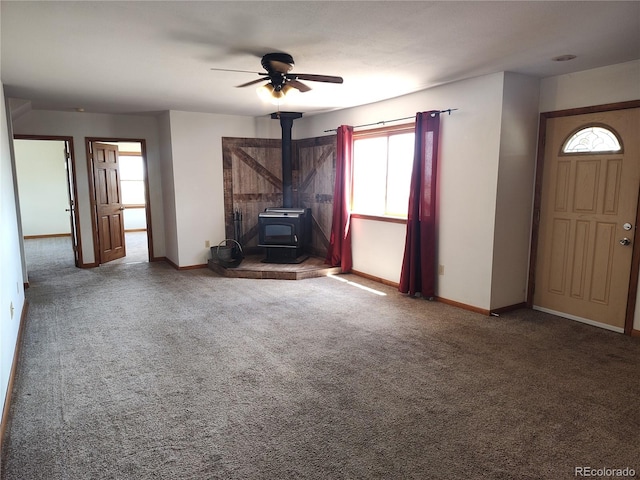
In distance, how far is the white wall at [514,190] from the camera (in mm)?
4016

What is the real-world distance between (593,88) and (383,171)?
2.50 m

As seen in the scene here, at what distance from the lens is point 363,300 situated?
4789 millimetres

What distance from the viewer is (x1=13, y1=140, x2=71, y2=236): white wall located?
30.9 ft

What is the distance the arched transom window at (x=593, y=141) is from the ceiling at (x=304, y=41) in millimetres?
582

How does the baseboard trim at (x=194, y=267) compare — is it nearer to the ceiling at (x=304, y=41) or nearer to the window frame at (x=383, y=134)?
the window frame at (x=383, y=134)

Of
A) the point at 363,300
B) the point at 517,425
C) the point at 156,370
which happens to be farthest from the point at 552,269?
the point at 156,370

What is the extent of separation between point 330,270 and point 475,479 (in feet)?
13.7

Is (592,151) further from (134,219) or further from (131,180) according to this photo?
(131,180)

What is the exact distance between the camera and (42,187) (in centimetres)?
963

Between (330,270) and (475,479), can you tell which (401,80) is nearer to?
(330,270)

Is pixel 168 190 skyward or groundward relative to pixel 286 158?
groundward

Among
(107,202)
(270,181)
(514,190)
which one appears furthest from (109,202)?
(514,190)

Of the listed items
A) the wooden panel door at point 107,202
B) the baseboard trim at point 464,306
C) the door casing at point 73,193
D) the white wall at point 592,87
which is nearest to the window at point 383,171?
the baseboard trim at point 464,306

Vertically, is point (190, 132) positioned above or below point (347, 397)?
above
